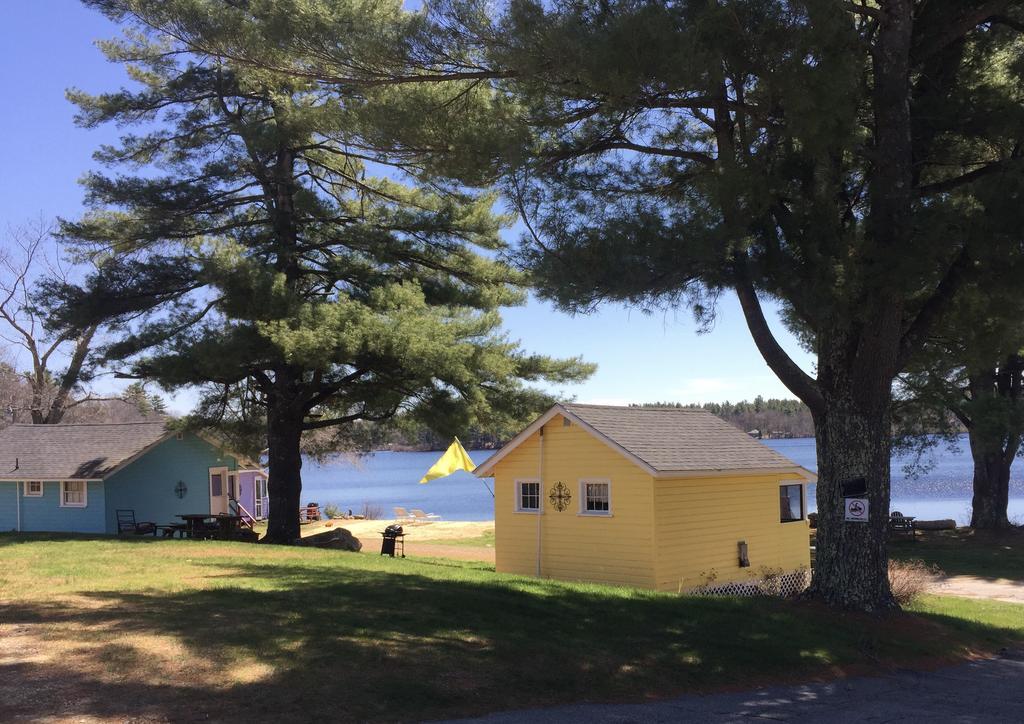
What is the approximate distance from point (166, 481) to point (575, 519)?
16.3m

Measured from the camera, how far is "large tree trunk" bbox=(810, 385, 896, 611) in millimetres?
11891

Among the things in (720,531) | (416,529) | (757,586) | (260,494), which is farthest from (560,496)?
(260,494)

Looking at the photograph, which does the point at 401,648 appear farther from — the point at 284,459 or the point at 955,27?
the point at 284,459

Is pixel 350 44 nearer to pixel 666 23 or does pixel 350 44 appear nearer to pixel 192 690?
pixel 666 23

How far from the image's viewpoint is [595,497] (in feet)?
64.1

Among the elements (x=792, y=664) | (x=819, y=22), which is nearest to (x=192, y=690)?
(x=792, y=664)

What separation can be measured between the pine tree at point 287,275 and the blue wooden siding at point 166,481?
24.4 ft

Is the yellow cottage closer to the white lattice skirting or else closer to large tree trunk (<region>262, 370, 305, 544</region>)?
the white lattice skirting

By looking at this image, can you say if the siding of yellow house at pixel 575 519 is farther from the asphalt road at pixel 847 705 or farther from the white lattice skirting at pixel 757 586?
the asphalt road at pixel 847 705

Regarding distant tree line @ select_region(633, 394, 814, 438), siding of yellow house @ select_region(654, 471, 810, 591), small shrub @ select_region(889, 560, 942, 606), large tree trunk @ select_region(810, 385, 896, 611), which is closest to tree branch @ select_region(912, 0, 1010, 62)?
large tree trunk @ select_region(810, 385, 896, 611)

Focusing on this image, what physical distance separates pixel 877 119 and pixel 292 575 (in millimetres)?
10363

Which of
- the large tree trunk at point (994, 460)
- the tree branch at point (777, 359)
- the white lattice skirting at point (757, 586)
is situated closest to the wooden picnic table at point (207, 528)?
the white lattice skirting at point (757, 586)

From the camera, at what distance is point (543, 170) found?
40.9ft

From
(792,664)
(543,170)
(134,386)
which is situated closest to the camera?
(792,664)
